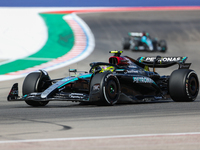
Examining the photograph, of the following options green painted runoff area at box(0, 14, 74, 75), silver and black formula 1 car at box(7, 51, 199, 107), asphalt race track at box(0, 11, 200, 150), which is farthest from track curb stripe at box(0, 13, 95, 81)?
silver and black formula 1 car at box(7, 51, 199, 107)

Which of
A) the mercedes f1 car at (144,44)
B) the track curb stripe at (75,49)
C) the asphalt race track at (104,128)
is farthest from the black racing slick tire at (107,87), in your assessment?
the mercedes f1 car at (144,44)

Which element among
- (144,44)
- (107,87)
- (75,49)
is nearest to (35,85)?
(107,87)

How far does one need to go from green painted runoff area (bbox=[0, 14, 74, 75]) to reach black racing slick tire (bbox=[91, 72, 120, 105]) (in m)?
9.20

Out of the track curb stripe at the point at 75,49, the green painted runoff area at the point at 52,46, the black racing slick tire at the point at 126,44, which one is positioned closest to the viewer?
the track curb stripe at the point at 75,49

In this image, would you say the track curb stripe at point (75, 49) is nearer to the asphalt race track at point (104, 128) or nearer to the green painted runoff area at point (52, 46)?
the green painted runoff area at point (52, 46)

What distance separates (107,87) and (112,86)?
28cm

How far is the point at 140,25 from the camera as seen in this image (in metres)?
36.4

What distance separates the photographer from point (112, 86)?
9.05 metres

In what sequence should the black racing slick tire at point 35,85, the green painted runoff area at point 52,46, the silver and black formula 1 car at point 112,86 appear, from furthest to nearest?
the green painted runoff area at point 52,46 → the black racing slick tire at point 35,85 → the silver and black formula 1 car at point 112,86

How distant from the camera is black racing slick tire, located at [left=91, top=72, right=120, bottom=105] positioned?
28.5 feet

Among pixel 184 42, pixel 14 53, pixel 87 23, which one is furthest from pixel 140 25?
pixel 14 53

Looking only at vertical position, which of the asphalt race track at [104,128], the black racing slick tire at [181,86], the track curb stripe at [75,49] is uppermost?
the track curb stripe at [75,49]

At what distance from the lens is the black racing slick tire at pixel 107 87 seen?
867cm

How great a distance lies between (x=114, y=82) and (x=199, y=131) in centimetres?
376
